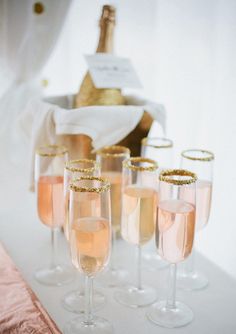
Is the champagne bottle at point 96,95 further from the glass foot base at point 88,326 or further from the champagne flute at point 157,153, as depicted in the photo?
the glass foot base at point 88,326

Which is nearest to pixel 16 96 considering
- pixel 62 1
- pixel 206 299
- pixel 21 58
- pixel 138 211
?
pixel 21 58

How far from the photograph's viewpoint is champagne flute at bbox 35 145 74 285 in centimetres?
109

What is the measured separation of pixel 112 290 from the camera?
3.50 feet

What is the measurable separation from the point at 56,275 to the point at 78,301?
0.13 m

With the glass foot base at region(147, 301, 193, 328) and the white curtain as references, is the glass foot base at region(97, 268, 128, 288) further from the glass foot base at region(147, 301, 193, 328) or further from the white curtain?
the white curtain

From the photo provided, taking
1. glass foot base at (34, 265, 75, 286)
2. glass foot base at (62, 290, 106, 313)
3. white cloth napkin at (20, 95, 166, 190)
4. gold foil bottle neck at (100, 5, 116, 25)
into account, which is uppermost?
gold foil bottle neck at (100, 5, 116, 25)

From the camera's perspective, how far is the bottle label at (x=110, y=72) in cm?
131

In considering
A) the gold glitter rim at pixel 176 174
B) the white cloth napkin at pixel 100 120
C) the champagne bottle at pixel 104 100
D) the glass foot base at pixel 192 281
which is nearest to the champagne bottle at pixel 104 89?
the champagne bottle at pixel 104 100

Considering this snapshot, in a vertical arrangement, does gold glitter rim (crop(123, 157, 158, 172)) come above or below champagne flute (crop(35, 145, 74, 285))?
above

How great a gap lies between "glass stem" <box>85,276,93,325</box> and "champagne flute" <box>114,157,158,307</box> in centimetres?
10

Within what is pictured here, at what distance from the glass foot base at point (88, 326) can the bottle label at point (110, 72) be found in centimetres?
64

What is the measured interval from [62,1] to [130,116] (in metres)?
0.68

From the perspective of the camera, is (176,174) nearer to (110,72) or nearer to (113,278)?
(113,278)

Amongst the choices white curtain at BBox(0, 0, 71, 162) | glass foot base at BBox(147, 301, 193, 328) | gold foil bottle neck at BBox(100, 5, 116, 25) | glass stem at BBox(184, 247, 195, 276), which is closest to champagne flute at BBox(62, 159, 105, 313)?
glass foot base at BBox(147, 301, 193, 328)
